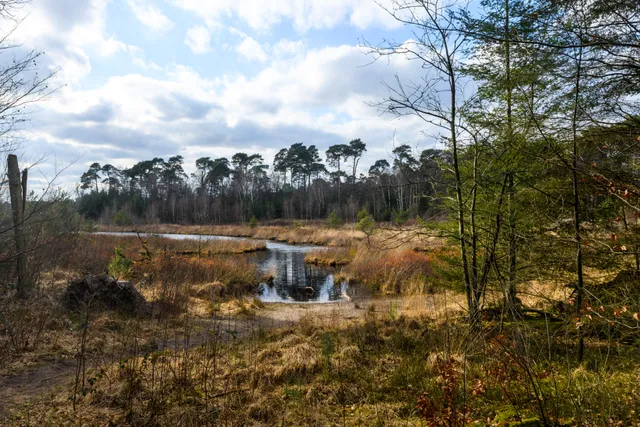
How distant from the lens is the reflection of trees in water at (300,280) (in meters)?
13.8

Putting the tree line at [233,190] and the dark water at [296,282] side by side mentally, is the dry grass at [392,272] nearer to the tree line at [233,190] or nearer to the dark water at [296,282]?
the dark water at [296,282]

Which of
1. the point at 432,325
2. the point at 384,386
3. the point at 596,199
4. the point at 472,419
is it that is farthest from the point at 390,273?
the point at 472,419

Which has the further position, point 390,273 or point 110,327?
point 390,273

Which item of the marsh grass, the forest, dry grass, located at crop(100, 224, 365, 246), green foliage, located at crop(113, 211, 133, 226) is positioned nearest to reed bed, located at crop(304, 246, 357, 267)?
dry grass, located at crop(100, 224, 365, 246)

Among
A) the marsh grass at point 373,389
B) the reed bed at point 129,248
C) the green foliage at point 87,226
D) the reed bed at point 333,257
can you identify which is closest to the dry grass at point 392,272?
the reed bed at point 333,257

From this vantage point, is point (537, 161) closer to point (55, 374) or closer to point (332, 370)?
point (332, 370)

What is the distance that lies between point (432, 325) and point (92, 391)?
5.58m

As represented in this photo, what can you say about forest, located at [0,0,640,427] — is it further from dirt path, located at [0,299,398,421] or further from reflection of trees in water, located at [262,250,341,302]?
reflection of trees in water, located at [262,250,341,302]

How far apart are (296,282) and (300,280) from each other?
45 centimetres

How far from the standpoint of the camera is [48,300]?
8.12m

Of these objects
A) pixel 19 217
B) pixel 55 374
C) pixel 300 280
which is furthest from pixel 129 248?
pixel 55 374

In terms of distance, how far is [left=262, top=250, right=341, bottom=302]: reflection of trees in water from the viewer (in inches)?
542

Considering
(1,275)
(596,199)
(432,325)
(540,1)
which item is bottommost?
(432,325)

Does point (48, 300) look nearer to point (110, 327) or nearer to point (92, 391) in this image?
point (110, 327)
